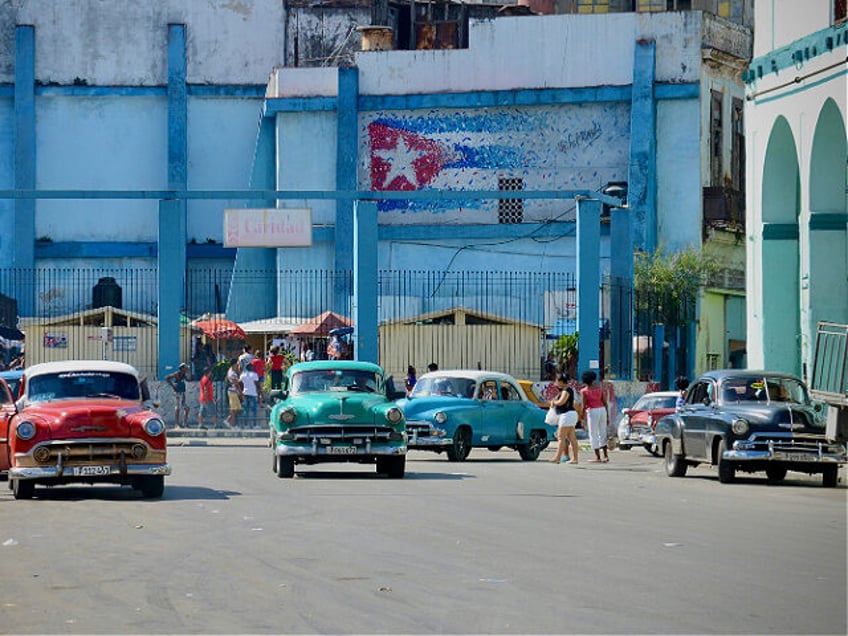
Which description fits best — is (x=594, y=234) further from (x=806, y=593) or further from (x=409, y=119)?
(x=806, y=593)

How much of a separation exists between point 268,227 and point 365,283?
4701 millimetres

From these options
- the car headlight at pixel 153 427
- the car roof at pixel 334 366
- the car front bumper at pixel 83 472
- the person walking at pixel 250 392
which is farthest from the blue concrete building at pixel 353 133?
the car front bumper at pixel 83 472

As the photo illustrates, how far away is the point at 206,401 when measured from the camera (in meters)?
44.0

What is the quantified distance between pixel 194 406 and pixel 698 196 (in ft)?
58.5

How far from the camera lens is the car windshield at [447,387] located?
30781 millimetres

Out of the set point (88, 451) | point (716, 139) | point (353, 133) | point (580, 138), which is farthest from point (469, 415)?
point (716, 139)

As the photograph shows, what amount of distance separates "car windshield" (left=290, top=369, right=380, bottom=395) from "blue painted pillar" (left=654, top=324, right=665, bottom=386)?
999 inches

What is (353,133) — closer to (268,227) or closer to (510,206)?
(510,206)

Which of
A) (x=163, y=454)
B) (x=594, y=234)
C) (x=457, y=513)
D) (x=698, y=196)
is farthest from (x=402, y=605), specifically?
(x=698, y=196)

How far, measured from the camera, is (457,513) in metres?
18.8

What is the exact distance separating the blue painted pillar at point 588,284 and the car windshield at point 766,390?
59.0 ft

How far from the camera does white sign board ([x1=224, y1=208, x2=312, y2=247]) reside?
4838 cm

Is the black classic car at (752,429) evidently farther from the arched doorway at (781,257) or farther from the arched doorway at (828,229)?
the arched doorway at (781,257)

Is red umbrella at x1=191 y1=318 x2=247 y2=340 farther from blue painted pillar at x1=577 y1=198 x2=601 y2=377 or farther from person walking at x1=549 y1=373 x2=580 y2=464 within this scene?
person walking at x1=549 y1=373 x2=580 y2=464
